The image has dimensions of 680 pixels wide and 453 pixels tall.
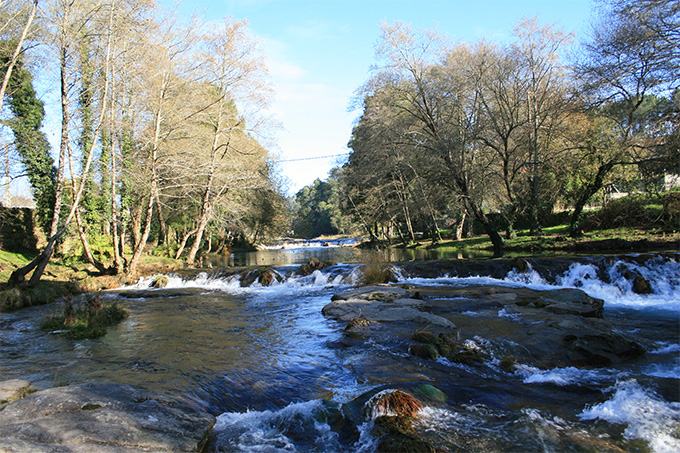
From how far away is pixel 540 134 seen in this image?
21.1 m

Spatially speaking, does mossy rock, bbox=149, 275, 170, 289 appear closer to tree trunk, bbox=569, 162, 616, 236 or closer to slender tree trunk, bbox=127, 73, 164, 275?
slender tree trunk, bbox=127, 73, 164, 275

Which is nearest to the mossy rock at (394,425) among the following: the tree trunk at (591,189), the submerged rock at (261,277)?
the submerged rock at (261,277)

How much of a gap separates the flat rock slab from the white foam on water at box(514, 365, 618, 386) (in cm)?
383

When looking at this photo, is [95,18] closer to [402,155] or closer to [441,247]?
[402,155]

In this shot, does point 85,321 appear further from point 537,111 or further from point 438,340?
point 537,111

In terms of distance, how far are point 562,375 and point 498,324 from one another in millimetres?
2117

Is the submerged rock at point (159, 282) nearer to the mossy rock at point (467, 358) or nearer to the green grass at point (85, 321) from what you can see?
the green grass at point (85, 321)

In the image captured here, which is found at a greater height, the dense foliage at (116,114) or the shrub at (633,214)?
the dense foliage at (116,114)

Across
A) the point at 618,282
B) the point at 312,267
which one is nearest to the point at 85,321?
the point at 312,267

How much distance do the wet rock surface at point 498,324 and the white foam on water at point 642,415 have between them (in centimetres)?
108

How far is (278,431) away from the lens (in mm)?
3625

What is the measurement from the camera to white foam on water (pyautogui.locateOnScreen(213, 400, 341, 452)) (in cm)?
335

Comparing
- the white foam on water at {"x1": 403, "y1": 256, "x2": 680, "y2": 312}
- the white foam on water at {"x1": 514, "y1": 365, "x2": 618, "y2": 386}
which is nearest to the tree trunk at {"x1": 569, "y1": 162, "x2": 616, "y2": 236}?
the white foam on water at {"x1": 403, "y1": 256, "x2": 680, "y2": 312}

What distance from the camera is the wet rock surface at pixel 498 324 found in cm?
536
